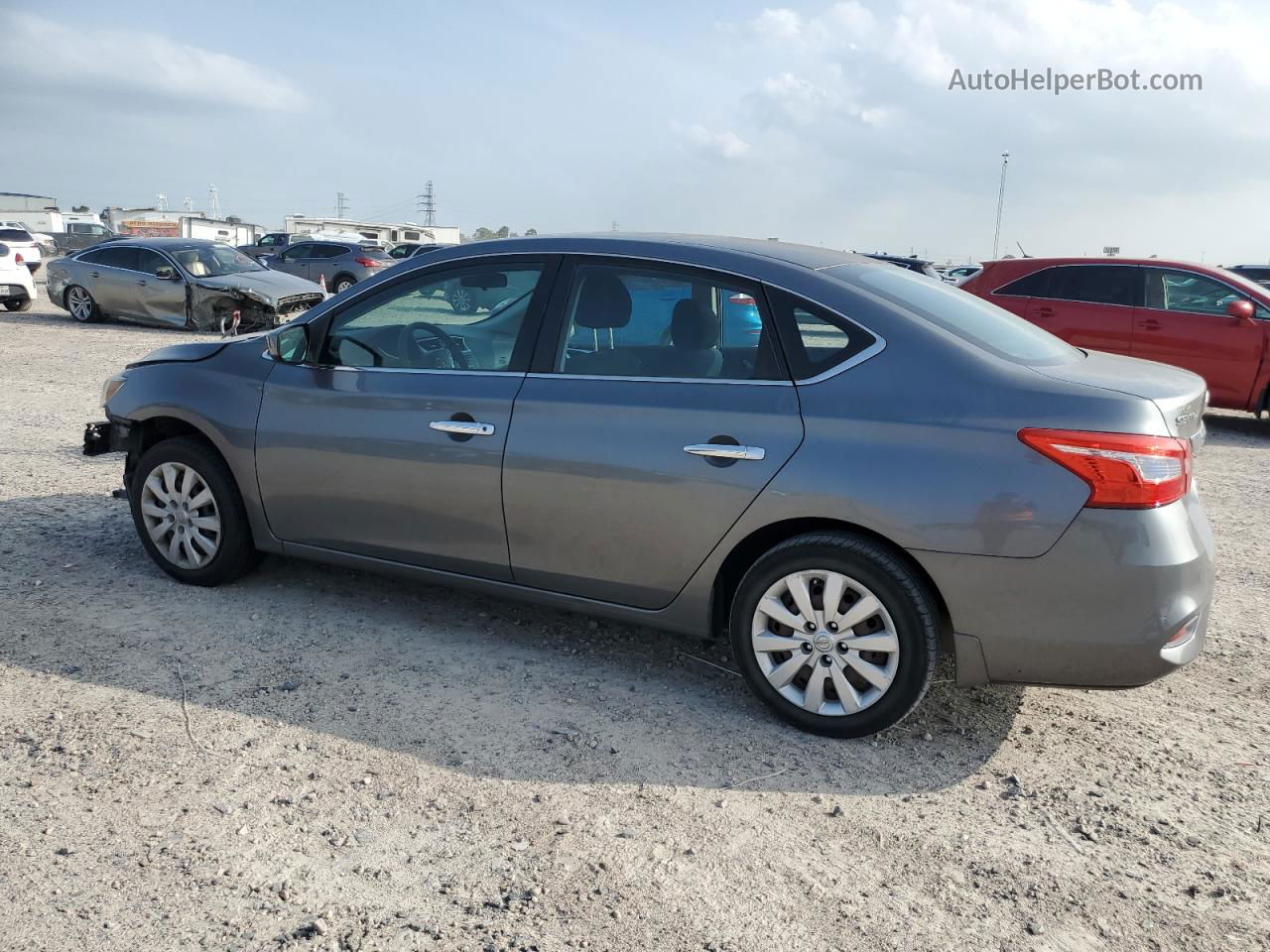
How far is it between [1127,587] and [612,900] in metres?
1.80

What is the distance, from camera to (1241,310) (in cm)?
1020

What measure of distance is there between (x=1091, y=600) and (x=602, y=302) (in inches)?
80.2

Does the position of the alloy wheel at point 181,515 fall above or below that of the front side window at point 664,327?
below

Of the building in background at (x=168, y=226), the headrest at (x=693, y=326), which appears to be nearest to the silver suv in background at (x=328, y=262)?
the headrest at (x=693, y=326)

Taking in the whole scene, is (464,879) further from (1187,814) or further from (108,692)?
(1187,814)

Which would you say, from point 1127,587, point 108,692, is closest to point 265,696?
point 108,692

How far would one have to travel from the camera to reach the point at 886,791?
3391mm

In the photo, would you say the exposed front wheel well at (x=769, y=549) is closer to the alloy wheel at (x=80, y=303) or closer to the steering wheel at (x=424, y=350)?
the steering wheel at (x=424, y=350)

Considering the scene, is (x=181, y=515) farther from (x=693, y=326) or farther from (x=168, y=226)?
(x=168, y=226)

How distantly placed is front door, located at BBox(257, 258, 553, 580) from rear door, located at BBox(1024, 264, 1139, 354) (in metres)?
8.09

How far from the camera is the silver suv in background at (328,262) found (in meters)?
27.6

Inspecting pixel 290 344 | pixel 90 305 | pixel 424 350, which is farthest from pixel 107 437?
pixel 90 305

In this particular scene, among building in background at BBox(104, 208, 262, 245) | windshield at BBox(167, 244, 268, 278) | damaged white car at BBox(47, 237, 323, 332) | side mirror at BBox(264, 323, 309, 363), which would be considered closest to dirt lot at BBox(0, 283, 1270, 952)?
side mirror at BBox(264, 323, 309, 363)

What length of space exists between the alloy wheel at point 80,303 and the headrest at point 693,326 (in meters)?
17.1
